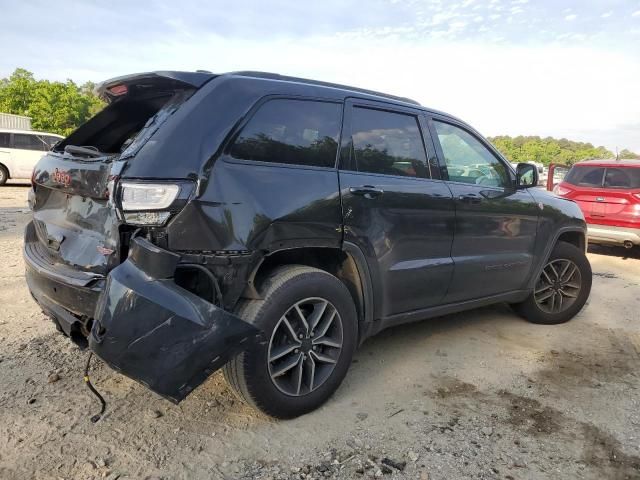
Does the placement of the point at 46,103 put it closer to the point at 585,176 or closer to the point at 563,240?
the point at 585,176

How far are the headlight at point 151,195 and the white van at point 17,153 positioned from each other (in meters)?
15.2

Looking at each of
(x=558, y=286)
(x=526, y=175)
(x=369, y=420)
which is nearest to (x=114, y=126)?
(x=369, y=420)

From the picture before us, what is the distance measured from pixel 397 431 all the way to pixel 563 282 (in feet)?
9.18

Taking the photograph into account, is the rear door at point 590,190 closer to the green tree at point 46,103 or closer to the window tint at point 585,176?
the window tint at point 585,176

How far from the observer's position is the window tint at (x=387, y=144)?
3154mm

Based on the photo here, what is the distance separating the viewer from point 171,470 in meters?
2.36

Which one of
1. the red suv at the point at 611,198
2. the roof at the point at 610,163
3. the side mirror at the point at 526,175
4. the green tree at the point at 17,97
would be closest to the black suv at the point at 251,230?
the side mirror at the point at 526,175

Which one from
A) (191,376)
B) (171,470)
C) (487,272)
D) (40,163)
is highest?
(40,163)

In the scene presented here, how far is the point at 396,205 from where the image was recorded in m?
3.16

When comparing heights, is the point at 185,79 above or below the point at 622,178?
above

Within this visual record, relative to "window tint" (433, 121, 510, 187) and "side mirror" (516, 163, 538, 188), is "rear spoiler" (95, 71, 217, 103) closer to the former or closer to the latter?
"window tint" (433, 121, 510, 187)

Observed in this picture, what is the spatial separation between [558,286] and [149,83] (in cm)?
396

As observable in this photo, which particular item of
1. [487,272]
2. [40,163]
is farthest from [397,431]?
[40,163]

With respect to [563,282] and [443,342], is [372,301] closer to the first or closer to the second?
[443,342]
